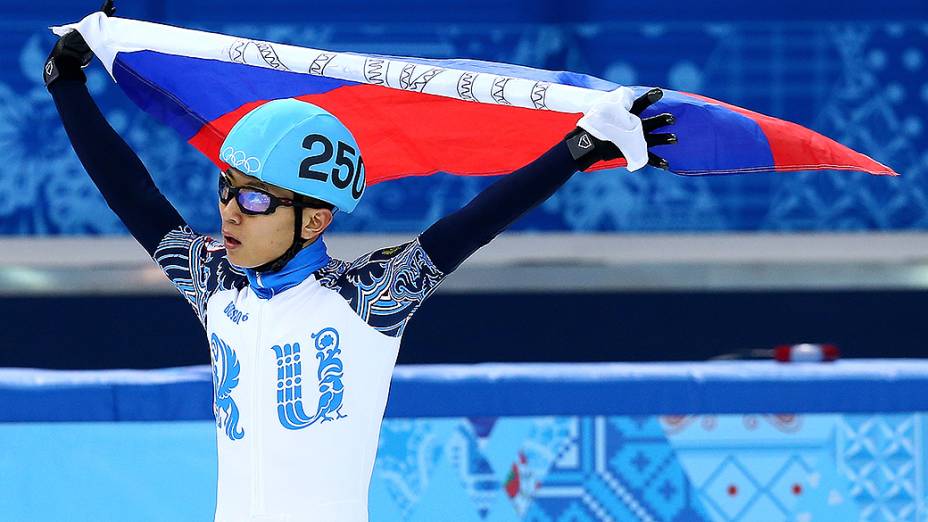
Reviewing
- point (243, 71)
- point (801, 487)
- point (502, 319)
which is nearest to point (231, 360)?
point (243, 71)

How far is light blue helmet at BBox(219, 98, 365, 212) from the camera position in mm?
2340

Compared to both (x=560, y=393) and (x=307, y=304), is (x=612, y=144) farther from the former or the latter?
(x=560, y=393)

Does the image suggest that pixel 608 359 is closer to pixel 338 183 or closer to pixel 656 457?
pixel 656 457

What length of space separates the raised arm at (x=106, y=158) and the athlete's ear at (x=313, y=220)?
0.34m

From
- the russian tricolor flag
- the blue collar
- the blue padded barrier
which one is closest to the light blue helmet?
the blue collar

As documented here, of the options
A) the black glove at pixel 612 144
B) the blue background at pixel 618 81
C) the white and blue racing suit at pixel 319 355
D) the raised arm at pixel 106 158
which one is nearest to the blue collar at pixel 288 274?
the white and blue racing suit at pixel 319 355

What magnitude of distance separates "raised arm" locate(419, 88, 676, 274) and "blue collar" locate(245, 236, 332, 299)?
197mm

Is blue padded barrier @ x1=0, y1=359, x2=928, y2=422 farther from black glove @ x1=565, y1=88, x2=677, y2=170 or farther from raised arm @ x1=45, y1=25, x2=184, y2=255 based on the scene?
black glove @ x1=565, y1=88, x2=677, y2=170

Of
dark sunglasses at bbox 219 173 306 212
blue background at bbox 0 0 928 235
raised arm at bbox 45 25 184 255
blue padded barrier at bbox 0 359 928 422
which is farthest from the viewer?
blue background at bbox 0 0 928 235

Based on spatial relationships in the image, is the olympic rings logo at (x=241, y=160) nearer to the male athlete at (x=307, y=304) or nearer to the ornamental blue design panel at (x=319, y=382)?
the male athlete at (x=307, y=304)

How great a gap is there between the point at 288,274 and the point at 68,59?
65cm

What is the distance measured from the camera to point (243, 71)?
290cm

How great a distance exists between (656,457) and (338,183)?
4.17ft

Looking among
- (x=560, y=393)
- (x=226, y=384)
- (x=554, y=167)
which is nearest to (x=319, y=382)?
(x=226, y=384)
